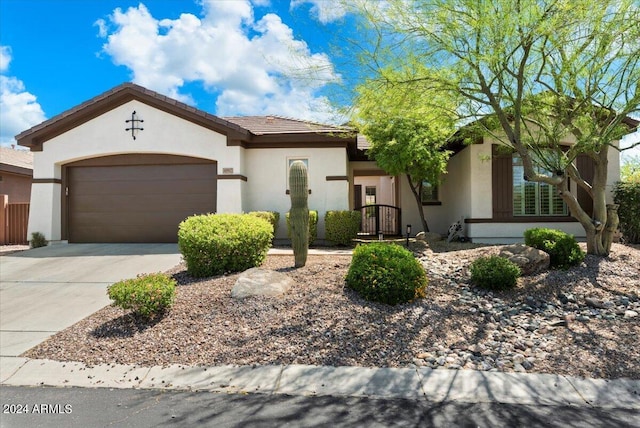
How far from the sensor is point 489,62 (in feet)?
18.2

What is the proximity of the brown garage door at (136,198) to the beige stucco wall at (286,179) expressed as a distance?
119cm

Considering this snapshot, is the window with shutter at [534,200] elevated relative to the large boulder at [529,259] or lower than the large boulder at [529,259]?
elevated

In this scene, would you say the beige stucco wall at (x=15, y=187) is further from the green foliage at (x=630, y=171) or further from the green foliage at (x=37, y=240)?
the green foliage at (x=630, y=171)

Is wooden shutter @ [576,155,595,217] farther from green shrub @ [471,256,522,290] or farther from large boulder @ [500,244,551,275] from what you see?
green shrub @ [471,256,522,290]

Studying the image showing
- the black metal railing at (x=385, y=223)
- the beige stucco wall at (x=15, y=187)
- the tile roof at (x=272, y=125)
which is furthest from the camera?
the beige stucco wall at (x=15, y=187)

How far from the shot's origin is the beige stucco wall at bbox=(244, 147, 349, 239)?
11195 millimetres

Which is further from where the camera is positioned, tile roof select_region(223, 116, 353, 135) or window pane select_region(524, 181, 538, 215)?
tile roof select_region(223, 116, 353, 135)

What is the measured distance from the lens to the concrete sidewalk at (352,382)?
3418 mm

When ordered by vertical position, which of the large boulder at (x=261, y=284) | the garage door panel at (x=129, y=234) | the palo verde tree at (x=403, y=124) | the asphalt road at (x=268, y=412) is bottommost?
the asphalt road at (x=268, y=412)

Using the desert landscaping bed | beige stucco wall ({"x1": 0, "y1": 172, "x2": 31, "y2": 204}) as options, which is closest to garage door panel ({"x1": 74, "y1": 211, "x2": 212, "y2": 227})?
the desert landscaping bed

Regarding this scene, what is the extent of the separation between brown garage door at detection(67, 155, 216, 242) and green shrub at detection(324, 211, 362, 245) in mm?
3286

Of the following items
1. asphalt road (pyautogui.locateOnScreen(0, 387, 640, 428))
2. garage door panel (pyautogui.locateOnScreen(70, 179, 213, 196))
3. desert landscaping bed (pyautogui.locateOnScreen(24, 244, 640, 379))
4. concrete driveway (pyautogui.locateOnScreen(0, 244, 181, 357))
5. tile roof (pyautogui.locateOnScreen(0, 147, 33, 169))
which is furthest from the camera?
tile roof (pyautogui.locateOnScreen(0, 147, 33, 169))

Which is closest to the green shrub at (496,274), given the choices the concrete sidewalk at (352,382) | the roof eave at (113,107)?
the concrete sidewalk at (352,382)

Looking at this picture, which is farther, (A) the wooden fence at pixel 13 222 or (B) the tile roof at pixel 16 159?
(B) the tile roof at pixel 16 159
